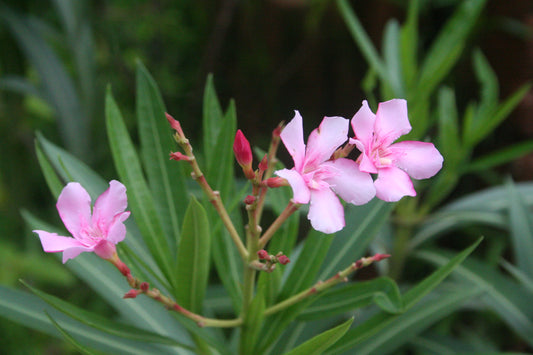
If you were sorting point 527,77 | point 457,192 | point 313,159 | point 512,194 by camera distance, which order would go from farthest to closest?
point 457,192 → point 527,77 → point 512,194 → point 313,159

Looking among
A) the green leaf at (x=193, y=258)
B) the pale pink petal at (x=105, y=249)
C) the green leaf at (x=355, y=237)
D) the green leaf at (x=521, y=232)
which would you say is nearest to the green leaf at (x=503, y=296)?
the green leaf at (x=521, y=232)

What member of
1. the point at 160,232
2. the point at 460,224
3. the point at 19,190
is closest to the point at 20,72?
the point at 19,190

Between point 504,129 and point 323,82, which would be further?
point 323,82

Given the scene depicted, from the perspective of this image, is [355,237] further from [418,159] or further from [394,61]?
[394,61]

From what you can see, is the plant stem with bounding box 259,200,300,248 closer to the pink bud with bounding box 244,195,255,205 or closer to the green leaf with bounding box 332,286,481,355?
the pink bud with bounding box 244,195,255,205

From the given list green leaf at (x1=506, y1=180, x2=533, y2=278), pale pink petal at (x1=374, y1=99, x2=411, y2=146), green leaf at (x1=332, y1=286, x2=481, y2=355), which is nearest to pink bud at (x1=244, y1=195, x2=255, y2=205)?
pale pink petal at (x1=374, y1=99, x2=411, y2=146)

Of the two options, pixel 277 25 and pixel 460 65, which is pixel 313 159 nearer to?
pixel 460 65

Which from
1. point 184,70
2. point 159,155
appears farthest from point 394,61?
point 184,70
